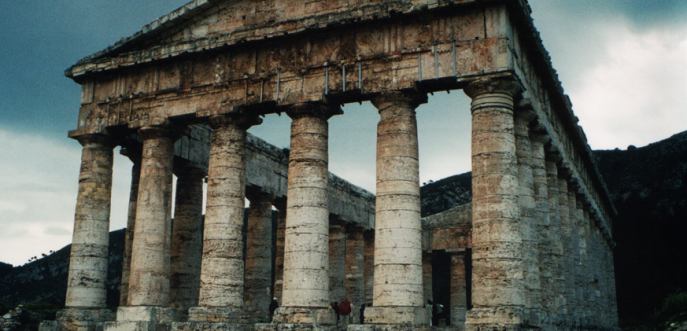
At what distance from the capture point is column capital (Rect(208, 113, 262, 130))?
21453mm

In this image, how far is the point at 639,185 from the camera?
64.1 metres

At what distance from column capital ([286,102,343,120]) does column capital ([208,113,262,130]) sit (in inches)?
64.5

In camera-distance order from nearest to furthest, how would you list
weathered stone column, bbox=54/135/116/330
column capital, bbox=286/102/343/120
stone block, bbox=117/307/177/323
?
column capital, bbox=286/102/343/120 < stone block, bbox=117/307/177/323 < weathered stone column, bbox=54/135/116/330

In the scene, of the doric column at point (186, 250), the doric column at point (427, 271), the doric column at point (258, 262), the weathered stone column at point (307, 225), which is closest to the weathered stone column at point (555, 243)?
the weathered stone column at point (307, 225)

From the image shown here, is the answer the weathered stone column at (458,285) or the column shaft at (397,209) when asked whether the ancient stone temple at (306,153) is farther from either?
the weathered stone column at (458,285)

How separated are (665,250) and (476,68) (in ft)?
145

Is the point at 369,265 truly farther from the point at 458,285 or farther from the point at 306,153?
the point at 306,153

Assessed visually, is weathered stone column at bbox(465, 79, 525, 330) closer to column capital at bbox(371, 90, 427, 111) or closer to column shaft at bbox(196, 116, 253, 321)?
column capital at bbox(371, 90, 427, 111)

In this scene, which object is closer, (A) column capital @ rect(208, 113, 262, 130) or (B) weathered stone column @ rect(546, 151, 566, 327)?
(A) column capital @ rect(208, 113, 262, 130)

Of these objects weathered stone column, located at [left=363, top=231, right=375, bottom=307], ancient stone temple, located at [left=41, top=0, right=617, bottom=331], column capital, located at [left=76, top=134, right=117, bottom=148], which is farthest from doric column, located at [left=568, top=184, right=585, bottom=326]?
column capital, located at [left=76, top=134, right=117, bottom=148]

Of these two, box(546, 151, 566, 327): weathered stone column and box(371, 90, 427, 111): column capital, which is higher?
box(371, 90, 427, 111): column capital

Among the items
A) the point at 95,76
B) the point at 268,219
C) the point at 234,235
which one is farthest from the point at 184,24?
the point at 268,219

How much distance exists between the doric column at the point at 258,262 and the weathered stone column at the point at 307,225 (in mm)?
8350

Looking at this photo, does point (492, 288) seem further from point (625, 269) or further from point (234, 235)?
point (625, 269)
